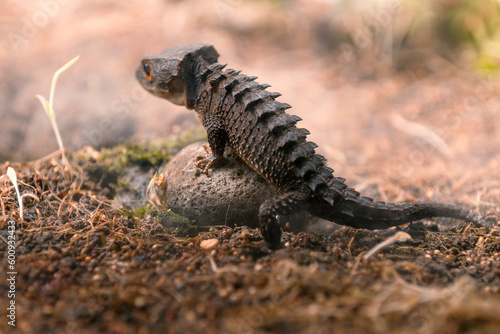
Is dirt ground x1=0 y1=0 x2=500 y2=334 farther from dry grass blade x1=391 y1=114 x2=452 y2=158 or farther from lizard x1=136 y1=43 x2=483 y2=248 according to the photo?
lizard x1=136 y1=43 x2=483 y2=248

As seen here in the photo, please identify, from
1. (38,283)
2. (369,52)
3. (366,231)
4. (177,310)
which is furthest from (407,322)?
(369,52)

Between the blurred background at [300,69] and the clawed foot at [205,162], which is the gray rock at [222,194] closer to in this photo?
the clawed foot at [205,162]

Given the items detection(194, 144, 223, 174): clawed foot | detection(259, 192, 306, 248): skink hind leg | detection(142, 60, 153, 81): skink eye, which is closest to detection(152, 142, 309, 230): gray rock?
detection(194, 144, 223, 174): clawed foot

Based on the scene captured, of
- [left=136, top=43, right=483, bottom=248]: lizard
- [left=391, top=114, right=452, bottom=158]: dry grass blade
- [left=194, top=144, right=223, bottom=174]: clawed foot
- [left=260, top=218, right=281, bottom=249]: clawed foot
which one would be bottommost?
[left=260, top=218, right=281, bottom=249]: clawed foot

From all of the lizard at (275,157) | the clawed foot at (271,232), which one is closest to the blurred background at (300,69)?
the lizard at (275,157)

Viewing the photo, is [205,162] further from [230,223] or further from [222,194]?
[230,223]

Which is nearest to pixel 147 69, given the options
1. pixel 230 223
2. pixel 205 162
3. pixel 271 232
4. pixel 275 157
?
pixel 205 162
